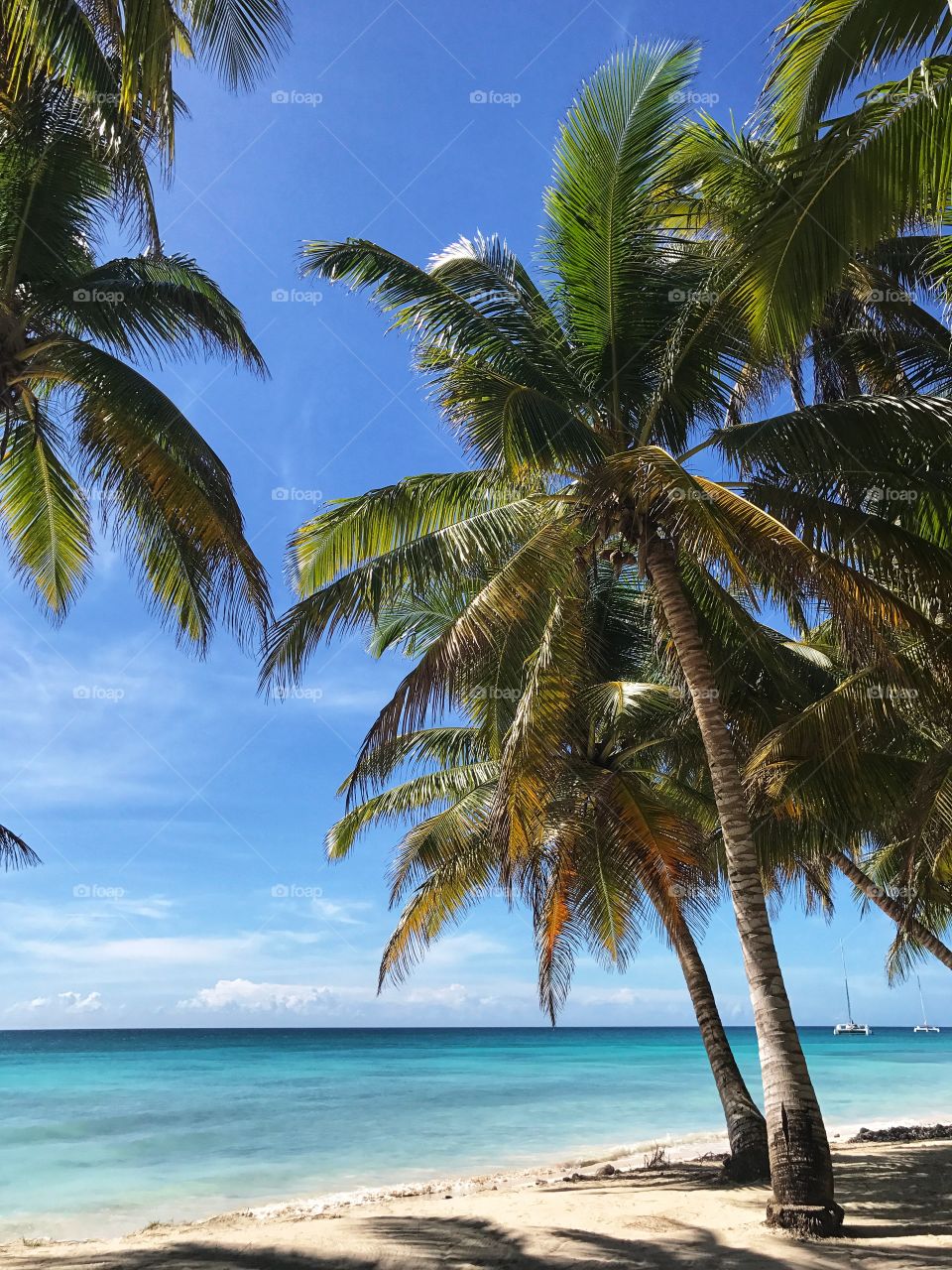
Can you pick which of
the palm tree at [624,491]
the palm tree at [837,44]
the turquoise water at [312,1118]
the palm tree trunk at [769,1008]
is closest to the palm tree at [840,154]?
the palm tree at [837,44]

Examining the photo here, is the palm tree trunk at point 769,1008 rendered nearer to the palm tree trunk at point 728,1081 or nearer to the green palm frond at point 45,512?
the palm tree trunk at point 728,1081

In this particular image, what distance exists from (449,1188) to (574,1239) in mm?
6618

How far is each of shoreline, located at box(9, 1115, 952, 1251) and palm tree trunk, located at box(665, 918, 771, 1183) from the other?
2298 millimetres

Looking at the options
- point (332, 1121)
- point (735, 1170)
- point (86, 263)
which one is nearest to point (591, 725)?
point (735, 1170)

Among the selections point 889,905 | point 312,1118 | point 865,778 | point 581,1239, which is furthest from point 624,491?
point 312,1118

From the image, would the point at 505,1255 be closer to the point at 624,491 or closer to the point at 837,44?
the point at 624,491

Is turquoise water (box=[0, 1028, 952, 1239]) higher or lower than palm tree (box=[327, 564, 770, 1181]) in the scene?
lower

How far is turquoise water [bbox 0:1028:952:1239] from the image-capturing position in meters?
14.0

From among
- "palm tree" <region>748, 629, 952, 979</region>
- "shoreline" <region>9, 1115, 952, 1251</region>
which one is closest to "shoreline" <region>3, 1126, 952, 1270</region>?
"shoreline" <region>9, 1115, 952, 1251</region>

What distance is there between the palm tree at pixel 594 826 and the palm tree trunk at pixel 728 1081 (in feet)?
0.05

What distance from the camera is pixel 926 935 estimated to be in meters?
11.4

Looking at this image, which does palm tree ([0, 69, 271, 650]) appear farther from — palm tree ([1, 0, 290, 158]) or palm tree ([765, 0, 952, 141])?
palm tree ([765, 0, 952, 141])

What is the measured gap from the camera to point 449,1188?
12.2 m

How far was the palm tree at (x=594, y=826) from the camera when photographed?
10.0 meters
